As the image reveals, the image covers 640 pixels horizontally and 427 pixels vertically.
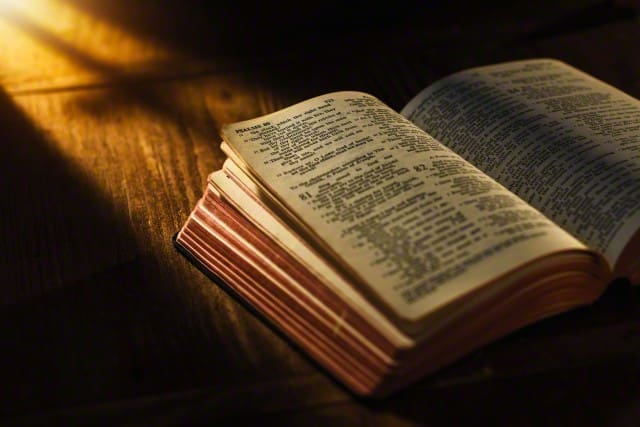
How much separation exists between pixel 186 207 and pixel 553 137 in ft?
1.36

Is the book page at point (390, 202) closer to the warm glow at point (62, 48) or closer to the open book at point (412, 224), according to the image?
the open book at point (412, 224)

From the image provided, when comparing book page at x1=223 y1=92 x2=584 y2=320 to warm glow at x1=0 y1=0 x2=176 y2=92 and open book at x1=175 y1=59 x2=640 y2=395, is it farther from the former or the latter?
warm glow at x1=0 y1=0 x2=176 y2=92

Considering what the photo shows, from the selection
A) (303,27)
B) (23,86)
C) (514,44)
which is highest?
(514,44)

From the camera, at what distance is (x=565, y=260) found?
717 millimetres

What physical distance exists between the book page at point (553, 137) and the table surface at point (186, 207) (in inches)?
3.5

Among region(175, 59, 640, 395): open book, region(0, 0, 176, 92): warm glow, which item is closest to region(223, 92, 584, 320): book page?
region(175, 59, 640, 395): open book

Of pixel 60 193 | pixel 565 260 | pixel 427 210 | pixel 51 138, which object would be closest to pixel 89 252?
pixel 60 193

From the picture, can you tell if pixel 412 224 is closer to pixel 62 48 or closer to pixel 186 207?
pixel 186 207

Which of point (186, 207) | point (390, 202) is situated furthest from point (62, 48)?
A: point (390, 202)

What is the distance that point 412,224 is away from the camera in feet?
2.42

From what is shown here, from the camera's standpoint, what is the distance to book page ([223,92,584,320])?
0.69m

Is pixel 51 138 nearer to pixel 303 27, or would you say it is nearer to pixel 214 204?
pixel 214 204

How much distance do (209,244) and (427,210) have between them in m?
0.22

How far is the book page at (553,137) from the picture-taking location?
2.59 feet
